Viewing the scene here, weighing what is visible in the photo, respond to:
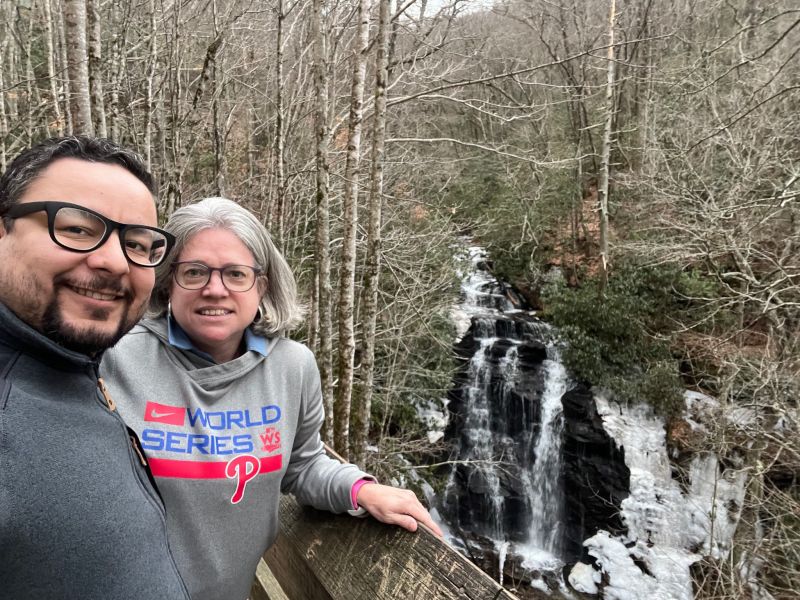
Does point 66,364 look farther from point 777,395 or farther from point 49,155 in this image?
point 777,395

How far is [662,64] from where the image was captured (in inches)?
496

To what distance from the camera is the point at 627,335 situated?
10797 millimetres

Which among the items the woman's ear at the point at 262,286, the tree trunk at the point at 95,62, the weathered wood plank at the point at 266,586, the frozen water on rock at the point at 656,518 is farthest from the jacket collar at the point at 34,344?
the frozen water on rock at the point at 656,518

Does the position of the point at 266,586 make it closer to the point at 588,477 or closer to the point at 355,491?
the point at 355,491

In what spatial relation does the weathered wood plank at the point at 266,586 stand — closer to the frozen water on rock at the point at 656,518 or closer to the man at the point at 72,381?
the man at the point at 72,381

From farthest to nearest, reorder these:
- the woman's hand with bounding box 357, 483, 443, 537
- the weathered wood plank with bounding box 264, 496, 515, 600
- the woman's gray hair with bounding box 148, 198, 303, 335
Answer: the woman's gray hair with bounding box 148, 198, 303, 335, the woman's hand with bounding box 357, 483, 443, 537, the weathered wood plank with bounding box 264, 496, 515, 600

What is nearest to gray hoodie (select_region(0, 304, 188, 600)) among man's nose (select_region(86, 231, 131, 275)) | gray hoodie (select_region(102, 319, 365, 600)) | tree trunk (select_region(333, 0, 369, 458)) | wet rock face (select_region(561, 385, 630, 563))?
man's nose (select_region(86, 231, 131, 275))

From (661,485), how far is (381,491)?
1061 cm

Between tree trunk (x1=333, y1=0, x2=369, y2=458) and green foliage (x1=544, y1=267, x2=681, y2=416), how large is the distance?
8026 millimetres

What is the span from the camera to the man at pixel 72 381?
564 millimetres

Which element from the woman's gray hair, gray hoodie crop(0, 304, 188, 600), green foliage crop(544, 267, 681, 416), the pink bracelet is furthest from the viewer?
green foliage crop(544, 267, 681, 416)

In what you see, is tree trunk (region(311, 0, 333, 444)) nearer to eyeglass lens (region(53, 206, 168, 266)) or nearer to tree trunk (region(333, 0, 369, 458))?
tree trunk (region(333, 0, 369, 458))

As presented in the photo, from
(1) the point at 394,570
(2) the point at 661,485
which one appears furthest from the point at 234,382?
(2) the point at 661,485

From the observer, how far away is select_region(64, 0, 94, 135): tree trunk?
7.96 ft
